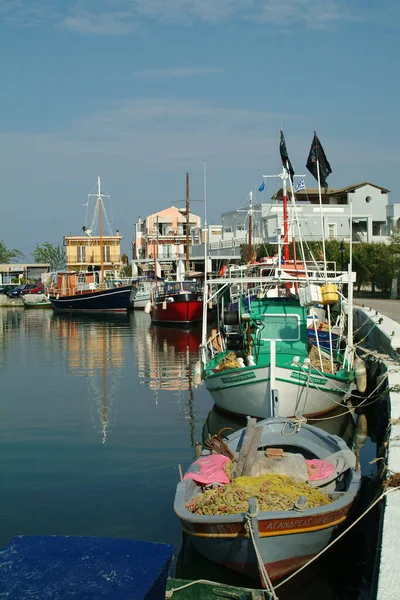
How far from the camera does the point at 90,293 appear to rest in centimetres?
6291

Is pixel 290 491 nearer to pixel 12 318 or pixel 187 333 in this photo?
pixel 187 333

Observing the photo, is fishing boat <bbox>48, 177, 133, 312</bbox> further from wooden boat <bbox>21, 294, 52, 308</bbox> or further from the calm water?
the calm water

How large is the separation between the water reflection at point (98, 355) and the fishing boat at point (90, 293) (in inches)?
138

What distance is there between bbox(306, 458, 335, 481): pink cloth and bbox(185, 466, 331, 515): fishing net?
0.62 meters

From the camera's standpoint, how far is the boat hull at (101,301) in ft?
200

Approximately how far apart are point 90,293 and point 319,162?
147ft

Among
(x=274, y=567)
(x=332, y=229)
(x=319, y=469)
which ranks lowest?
(x=274, y=567)

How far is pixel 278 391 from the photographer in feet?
50.9

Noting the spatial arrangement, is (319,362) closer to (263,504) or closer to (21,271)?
(263,504)

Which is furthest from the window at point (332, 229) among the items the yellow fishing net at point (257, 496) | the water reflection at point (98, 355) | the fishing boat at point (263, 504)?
the yellow fishing net at point (257, 496)

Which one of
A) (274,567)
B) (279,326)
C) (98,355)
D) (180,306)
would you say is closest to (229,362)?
(279,326)

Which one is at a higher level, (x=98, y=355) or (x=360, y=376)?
(x=360, y=376)

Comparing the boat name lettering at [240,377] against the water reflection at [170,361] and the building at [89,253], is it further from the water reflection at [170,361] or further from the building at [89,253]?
the building at [89,253]

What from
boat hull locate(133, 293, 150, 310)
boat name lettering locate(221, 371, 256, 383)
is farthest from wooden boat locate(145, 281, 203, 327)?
boat name lettering locate(221, 371, 256, 383)
